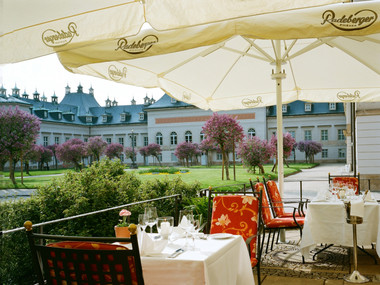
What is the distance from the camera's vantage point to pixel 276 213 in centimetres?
605

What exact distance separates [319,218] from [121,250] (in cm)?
379

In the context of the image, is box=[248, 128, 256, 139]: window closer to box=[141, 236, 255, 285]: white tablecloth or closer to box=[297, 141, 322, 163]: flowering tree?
box=[297, 141, 322, 163]: flowering tree

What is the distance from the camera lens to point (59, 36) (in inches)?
115

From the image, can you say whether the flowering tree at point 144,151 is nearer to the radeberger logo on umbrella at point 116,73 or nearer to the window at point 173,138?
the window at point 173,138

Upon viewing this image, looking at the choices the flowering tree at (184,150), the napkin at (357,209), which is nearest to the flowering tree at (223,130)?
the napkin at (357,209)

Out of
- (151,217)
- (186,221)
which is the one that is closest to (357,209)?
(186,221)

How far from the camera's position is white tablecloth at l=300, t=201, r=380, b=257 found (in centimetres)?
504

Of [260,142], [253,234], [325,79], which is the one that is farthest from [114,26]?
[260,142]

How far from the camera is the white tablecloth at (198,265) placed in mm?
2516

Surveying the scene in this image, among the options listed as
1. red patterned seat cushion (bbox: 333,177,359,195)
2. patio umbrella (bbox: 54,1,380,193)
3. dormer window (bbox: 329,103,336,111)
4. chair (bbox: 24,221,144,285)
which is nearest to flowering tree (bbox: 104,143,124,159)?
dormer window (bbox: 329,103,336,111)

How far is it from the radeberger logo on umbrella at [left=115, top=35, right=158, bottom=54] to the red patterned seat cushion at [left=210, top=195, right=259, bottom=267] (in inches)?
71.2

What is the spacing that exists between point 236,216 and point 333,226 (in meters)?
1.79

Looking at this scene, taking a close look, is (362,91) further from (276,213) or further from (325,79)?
(276,213)

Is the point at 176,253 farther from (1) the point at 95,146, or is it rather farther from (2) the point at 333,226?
(1) the point at 95,146
